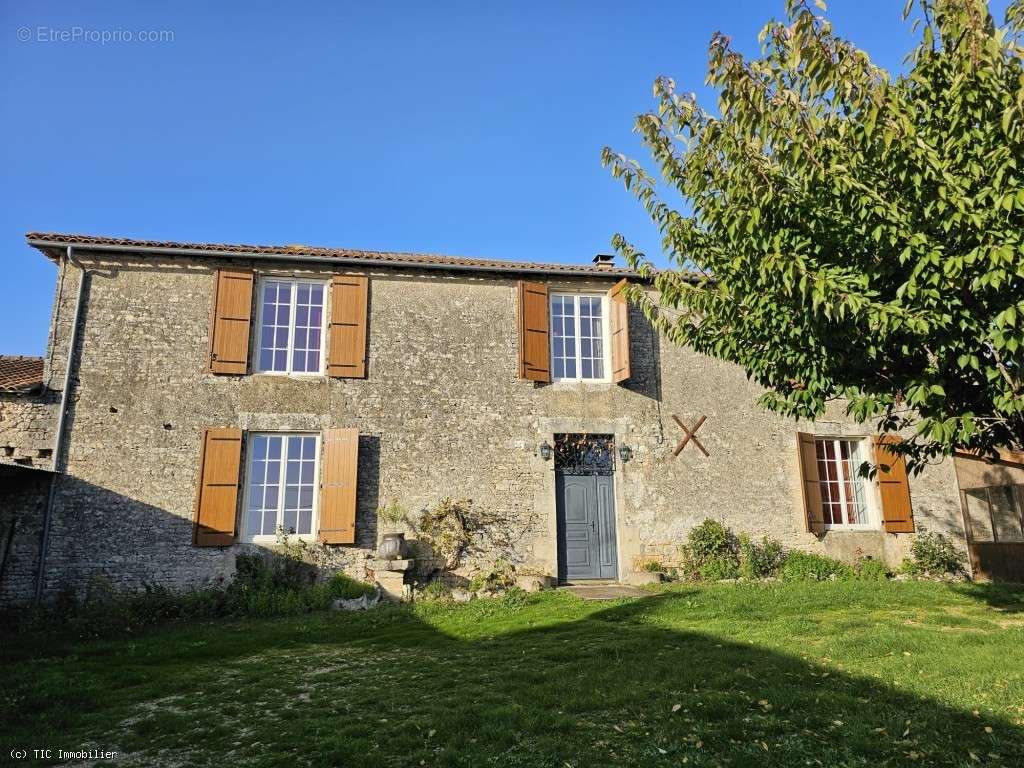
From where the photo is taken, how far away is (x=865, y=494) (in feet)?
37.7

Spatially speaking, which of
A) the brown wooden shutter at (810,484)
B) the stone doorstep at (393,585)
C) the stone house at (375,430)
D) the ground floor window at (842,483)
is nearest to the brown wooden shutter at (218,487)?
the stone house at (375,430)

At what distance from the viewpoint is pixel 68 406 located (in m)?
9.27

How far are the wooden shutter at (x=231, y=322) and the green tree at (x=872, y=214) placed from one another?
265 inches

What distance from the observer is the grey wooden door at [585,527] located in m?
10.3

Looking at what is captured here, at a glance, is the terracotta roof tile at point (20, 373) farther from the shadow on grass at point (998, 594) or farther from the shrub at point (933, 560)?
the shrub at point (933, 560)

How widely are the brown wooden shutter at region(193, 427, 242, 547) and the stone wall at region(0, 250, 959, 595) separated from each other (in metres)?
0.20

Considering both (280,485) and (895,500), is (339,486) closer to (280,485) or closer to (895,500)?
(280,485)

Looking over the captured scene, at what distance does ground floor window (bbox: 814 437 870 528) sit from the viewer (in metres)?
11.4

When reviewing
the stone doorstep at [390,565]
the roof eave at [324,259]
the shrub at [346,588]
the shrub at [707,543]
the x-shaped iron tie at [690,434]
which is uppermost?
the roof eave at [324,259]

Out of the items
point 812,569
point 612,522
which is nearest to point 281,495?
point 612,522

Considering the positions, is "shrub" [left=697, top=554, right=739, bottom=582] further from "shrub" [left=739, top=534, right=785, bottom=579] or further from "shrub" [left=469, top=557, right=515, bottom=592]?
"shrub" [left=469, top=557, right=515, bottom=592]

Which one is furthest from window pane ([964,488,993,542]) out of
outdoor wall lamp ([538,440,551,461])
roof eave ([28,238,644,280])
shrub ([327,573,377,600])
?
shrub ([327,573,377,600])

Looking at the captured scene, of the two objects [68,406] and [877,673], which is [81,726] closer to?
[877,673]

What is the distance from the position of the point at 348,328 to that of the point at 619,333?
427cm
